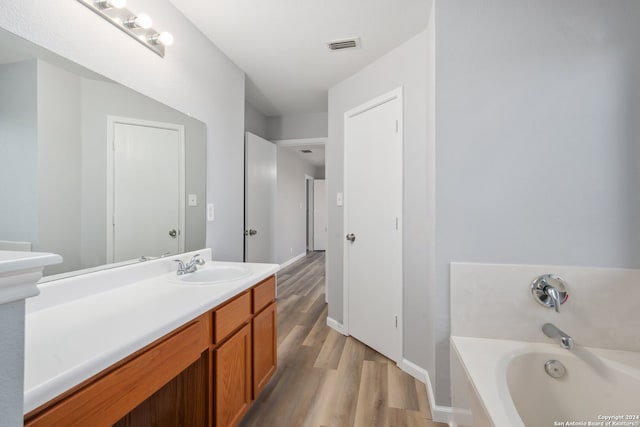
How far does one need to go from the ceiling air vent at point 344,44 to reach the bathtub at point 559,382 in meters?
2.08

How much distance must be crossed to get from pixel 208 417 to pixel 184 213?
→ 3.77 feet

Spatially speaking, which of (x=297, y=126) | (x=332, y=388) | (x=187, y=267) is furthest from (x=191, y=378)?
(x=297, y=126)

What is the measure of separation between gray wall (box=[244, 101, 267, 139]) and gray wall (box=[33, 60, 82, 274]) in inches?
86.4

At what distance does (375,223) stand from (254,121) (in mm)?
2119

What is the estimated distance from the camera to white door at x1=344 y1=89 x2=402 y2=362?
2.15 meters

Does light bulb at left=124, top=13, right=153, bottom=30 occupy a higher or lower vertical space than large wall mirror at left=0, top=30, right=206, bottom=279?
higher

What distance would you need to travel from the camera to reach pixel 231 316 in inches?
53.4

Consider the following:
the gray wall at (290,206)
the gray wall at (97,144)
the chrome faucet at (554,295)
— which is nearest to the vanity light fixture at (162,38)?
the gray wall at (97,144)

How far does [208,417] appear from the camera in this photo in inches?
47.9

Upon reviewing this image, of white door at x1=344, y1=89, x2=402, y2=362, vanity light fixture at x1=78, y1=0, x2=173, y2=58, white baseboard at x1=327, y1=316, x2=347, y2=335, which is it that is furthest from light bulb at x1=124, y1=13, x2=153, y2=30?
white baseboard at x1=327, y1=316, x2=347, y2=335

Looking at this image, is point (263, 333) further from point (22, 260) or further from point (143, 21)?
point (143, 21)

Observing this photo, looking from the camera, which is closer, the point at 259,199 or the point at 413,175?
the point at 413,175

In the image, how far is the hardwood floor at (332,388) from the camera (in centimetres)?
156

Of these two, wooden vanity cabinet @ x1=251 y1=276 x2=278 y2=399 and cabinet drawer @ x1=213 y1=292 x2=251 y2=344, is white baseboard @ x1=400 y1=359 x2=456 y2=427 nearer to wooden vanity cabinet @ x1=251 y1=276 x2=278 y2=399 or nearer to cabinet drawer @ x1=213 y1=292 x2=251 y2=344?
wooden vanity cabinet @ x1=251 y1=276 x2=278 y2=399
